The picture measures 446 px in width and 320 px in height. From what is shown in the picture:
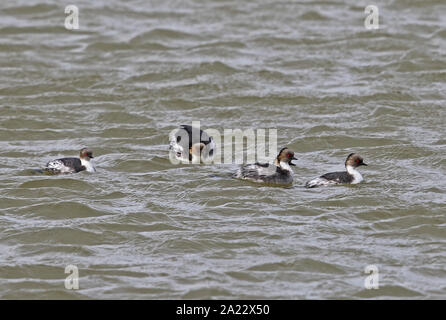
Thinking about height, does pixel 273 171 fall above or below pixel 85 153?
below

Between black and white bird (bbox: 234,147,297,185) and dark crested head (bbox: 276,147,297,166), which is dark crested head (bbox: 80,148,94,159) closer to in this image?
black and white bird (bbox: 234,147,297,185)

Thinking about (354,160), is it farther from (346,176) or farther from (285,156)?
(285,156)

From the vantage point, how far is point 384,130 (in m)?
15.3

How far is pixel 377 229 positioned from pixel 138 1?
12754 millimetres

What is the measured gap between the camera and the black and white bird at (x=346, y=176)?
12805mm

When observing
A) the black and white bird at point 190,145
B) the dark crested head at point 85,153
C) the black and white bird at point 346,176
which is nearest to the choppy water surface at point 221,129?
the black and white bird at point 346,176

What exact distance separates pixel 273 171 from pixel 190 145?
1436 mm

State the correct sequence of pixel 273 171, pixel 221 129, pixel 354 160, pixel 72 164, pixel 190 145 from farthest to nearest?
pixel 221 129 < pixel 190 145 < pixel 72 164 < pixel 273 171 < pixel 354 160

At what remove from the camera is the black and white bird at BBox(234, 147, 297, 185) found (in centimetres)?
1310

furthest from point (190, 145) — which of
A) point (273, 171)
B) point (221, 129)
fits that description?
point (221, 129)

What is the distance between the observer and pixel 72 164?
13328 mm

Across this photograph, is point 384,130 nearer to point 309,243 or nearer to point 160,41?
point 309,243

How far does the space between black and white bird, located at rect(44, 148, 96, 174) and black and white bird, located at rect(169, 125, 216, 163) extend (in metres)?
1.26

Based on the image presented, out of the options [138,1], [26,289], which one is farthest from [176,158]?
[138,1]
